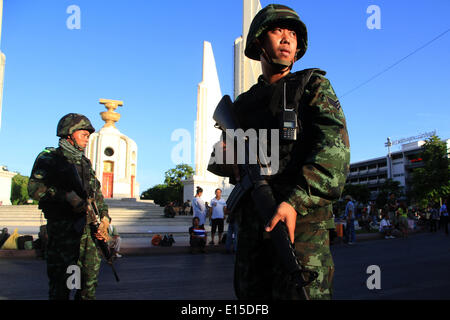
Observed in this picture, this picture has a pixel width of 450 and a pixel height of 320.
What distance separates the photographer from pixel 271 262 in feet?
5.60

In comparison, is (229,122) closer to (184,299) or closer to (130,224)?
(184,299)

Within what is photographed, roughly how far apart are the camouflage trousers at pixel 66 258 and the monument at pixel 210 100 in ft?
71.8

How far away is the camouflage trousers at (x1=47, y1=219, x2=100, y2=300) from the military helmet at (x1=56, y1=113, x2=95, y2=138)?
0.85m

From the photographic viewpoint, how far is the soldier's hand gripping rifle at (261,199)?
147cm

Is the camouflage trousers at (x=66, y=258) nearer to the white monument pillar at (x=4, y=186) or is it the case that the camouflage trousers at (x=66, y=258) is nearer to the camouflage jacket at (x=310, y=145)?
the camouflage jacket at (x=310, y=145)

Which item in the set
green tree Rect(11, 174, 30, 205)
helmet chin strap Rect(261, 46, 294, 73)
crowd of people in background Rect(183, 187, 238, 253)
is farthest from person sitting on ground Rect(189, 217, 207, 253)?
green tree Rect(11, 174, 30, 205)

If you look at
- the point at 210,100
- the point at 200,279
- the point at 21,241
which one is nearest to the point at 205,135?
the point at 210,100

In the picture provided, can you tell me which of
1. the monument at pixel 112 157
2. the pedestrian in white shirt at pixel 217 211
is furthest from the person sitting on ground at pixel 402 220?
the monument at pixel 112 157

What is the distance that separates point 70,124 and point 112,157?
3636 cm

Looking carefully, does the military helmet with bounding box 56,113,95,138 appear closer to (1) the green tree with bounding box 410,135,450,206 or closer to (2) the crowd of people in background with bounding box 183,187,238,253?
(2) the crowd of people in background with bounding box 183,187,238,253

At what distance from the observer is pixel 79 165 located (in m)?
3.54

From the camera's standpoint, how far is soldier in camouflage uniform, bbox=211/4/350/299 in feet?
5.11
